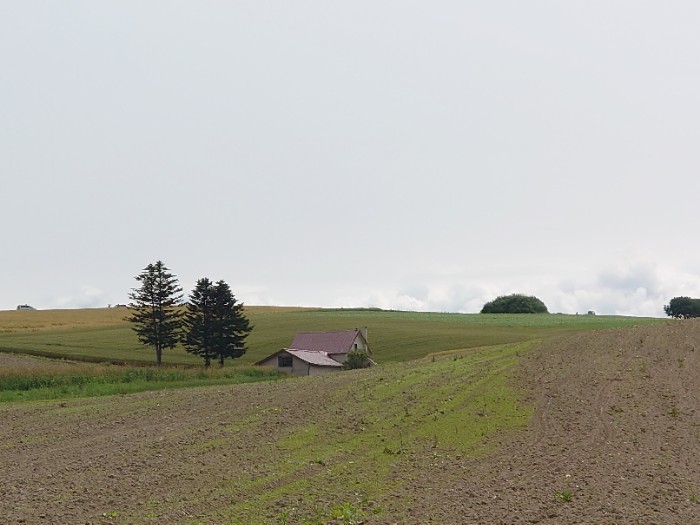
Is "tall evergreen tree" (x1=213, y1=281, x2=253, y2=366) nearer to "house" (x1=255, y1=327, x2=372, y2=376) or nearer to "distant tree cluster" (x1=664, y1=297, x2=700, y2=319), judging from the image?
"house" (x1=255, y1=327, x2=372, y2=376)

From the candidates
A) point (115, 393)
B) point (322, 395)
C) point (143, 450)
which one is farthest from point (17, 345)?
point (143, 450)

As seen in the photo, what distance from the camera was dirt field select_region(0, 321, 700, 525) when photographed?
13.3 meters

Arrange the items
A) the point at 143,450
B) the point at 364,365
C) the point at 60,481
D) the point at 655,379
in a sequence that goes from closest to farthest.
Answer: the point at 60,481
the point at 143,450
the point at 655,379
the point at 364,365

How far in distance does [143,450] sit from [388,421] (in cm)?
660

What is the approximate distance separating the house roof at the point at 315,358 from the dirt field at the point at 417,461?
36670 millimetres

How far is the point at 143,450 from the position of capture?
19.5 m

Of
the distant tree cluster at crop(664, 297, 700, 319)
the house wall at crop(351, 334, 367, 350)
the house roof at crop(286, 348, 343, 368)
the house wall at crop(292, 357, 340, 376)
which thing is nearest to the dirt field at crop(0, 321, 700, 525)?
the house wall at crop(292, 357, 340, 376)

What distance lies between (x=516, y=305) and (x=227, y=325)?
70157 millimetres

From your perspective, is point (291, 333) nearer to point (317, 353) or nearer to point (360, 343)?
point (360, 343)

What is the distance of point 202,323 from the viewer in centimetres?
8344

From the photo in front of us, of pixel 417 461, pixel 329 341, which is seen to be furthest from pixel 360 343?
pixel 417 461

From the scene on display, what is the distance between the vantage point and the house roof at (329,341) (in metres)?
74.6

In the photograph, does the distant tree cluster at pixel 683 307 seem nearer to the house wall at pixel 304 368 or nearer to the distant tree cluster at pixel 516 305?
the distant tree cluster at pixel 516 305

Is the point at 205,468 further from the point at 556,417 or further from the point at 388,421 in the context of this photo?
the point at 556,417
